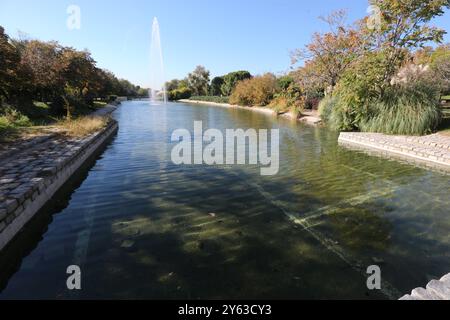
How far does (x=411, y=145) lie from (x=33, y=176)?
34.8ft

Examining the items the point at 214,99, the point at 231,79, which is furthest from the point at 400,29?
the point at 231,79

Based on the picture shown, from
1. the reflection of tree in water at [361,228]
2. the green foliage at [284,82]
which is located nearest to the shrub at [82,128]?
the reflection of tree in water at [361,228]

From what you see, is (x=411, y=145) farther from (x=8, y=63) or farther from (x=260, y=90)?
(x=260, y=90)

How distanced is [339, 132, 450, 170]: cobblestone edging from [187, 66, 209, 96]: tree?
219ft

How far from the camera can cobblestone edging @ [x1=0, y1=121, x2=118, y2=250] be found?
13.2 feet

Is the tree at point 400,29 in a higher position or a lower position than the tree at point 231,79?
lower

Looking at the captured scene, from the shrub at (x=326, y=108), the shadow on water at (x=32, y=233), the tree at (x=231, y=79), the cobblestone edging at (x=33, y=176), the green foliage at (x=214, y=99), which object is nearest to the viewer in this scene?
the shadow on water at (x=32, y=233)

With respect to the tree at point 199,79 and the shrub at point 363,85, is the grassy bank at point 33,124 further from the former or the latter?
the tree at point 199,79

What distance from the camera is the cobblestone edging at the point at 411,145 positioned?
26.5ft

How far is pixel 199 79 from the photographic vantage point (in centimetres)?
7538

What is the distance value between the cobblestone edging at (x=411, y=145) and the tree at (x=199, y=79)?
219 feet

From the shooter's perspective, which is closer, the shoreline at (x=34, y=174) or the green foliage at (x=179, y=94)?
the shoreline at (x=34, y=174)

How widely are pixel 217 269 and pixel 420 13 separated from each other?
13638mm
